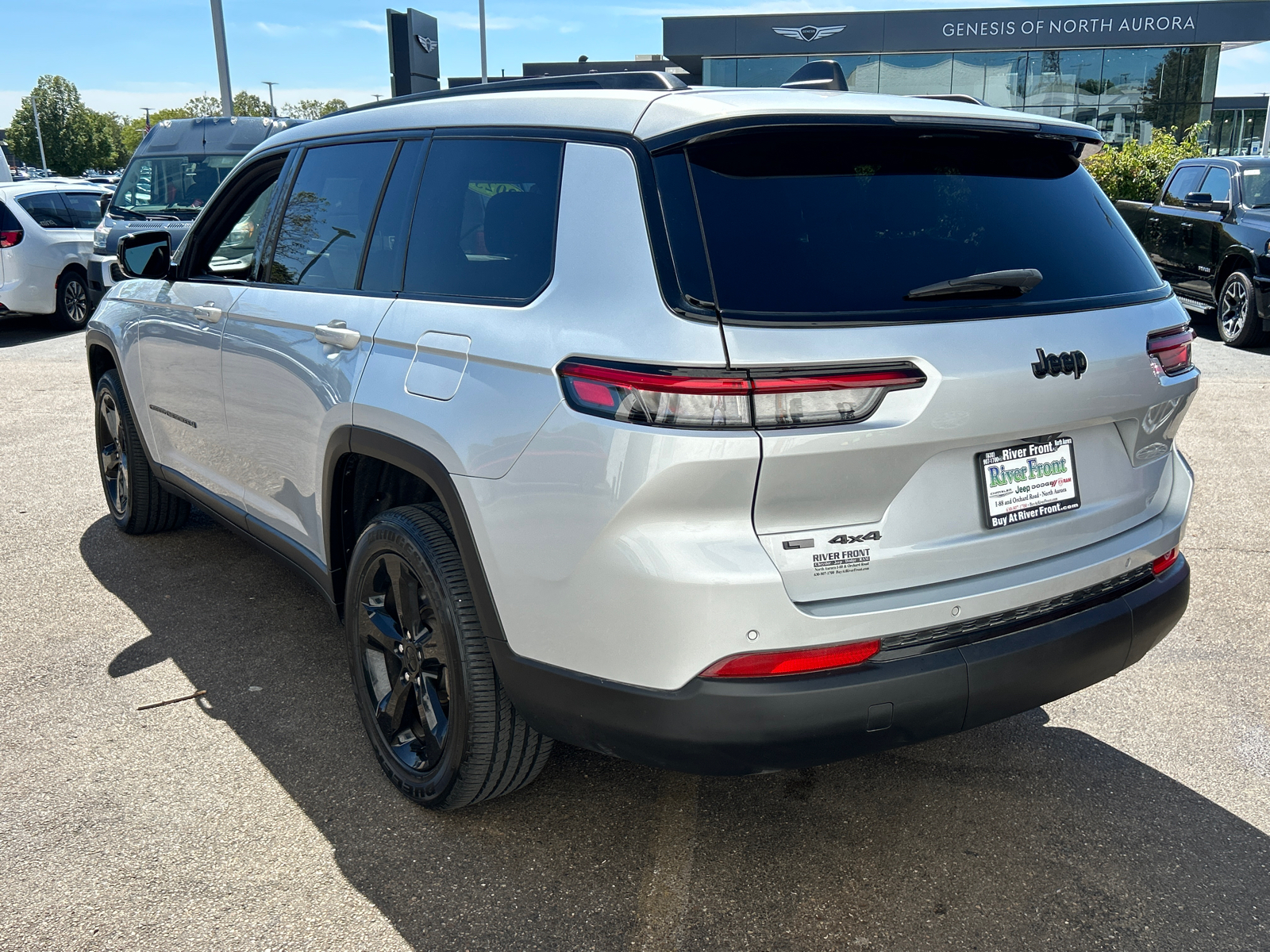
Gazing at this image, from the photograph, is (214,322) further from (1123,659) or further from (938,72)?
(938,72)

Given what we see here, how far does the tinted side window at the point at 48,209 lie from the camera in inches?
493

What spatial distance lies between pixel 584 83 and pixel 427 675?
5.14ft

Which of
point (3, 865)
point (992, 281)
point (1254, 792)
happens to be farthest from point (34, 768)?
point (1254, 792)

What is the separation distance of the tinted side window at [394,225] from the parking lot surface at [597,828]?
142 centimetres

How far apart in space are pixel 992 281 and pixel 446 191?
4.71ft

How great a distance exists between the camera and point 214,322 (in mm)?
3777

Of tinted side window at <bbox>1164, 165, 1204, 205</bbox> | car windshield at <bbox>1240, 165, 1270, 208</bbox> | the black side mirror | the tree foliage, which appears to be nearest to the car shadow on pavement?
the black side mirror

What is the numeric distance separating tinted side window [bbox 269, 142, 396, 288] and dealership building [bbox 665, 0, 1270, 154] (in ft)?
106

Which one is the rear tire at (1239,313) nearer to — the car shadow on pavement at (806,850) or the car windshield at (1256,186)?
the car windshield at (1256,186)

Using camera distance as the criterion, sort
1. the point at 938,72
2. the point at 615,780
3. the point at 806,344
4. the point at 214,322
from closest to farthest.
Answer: the point at 806,344 < the point at 615,780 < the point at 214,322 < the point at 938,72

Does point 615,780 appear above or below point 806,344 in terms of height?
below

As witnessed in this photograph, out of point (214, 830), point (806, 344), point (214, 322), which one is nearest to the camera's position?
point (806, 344)

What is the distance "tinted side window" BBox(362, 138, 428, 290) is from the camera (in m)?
2.94

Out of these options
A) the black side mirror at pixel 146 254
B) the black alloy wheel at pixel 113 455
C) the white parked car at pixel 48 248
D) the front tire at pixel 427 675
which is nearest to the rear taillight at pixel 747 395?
the front tire at pixel 427 675
